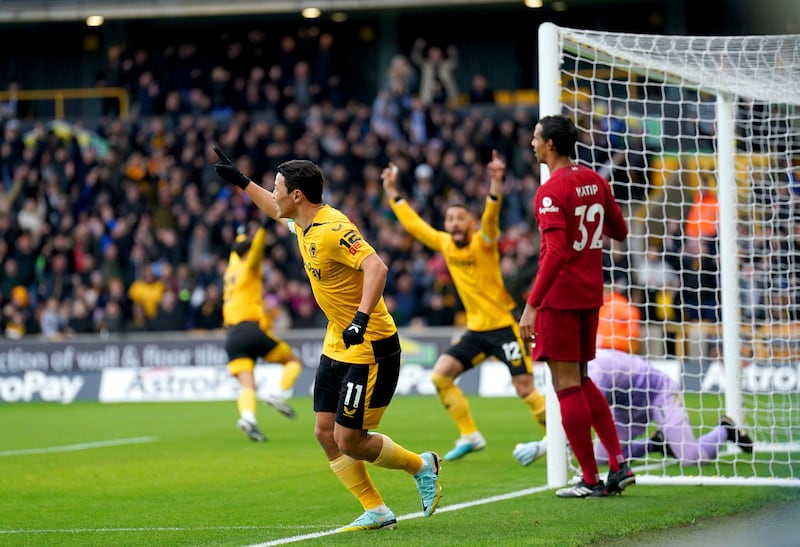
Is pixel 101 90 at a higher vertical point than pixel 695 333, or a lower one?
higher

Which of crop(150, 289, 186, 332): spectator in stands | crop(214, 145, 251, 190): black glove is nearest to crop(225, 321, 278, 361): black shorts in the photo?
crop(214, 145, 251, 190): black glove

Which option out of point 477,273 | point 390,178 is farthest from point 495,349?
point 390,178

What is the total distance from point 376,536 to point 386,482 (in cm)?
296

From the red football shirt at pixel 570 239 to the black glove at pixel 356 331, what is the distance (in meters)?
1.71

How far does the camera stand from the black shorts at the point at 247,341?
46.8ft

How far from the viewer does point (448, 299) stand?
23062mm

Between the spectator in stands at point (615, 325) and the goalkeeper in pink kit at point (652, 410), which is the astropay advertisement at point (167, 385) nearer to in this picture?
the spectator in stands at point (615, 325)

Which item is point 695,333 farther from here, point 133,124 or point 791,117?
point 133,124

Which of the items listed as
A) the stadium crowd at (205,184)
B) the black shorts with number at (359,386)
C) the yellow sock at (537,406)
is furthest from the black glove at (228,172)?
the stadium crowd at (205,184)

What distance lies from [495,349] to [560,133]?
3396mm

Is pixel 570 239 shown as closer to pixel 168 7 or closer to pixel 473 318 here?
pixel 473 318

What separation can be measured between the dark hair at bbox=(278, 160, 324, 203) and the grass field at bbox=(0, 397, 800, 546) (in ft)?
6.48

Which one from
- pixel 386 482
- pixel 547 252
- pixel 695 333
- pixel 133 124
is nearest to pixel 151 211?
pixel 133 124

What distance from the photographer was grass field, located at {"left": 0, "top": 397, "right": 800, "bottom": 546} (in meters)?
7.55
